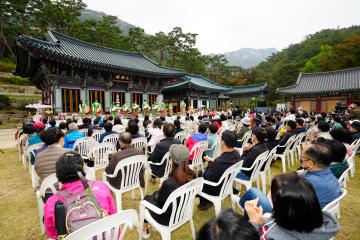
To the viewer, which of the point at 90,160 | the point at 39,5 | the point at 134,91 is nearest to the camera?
the point at 90,160

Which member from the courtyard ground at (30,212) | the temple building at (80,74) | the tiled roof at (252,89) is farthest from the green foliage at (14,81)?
the tiled roof at (252,89)

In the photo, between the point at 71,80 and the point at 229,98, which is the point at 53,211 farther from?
the point at 229,98

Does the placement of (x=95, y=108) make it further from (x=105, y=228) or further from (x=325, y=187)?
(x=325, y=187)

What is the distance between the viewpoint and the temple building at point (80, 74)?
12.4 meters

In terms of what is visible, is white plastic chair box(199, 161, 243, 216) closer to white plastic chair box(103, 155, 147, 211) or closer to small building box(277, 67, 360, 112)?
white plastic chair box(103, 155, 147, 211)

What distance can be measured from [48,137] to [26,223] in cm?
139

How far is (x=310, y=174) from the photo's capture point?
7.40 ft

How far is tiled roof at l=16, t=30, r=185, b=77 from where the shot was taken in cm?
1082

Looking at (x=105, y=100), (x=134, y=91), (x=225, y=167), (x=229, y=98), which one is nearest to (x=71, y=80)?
(x=105, y=100)

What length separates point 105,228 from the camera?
1509 millimetres

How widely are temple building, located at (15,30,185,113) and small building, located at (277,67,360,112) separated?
544 inches

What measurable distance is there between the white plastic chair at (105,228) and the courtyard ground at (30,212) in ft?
3.09

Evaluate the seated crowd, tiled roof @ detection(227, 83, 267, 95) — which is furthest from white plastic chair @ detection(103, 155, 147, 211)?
tiled roof @ detection(227, 83, 267, 95)

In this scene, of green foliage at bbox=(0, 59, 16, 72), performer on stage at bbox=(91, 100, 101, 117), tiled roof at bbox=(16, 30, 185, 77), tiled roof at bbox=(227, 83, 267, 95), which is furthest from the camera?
tiled roof at bbox=(227, 83, 267, 95)
